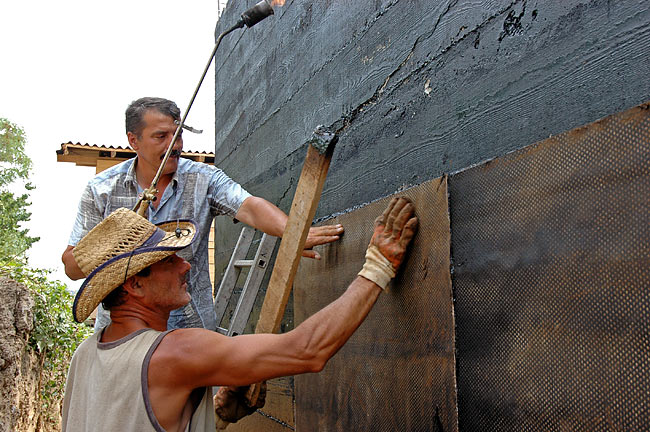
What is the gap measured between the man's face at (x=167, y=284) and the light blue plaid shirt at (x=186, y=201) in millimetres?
862

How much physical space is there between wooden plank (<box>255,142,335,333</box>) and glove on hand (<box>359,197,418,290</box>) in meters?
0.25

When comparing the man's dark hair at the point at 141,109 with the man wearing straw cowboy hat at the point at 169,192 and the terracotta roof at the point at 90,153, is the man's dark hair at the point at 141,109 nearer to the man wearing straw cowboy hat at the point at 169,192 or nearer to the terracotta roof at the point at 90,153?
the man wearing straw cowboy hat at the point at 169,192

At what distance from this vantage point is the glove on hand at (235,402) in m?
2.28

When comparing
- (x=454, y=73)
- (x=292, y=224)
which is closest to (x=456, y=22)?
(x=454, y=73)

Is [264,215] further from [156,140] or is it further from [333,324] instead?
[333,324]

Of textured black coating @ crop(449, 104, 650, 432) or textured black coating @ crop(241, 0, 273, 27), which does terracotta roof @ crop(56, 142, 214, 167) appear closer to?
textured black coating @ crop(241, 0, 273, 27)

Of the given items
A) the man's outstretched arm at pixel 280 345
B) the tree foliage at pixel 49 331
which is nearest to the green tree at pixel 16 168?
the tree foliage at pixel 49 331

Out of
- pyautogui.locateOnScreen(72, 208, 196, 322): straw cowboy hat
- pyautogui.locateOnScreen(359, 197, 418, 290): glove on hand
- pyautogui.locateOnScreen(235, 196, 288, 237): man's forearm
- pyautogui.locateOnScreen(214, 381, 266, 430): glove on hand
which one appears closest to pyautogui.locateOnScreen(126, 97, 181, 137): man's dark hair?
pyautogui.locateOnScreen(235, 196, 288, 237): man's forearm

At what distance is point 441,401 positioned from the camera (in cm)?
175

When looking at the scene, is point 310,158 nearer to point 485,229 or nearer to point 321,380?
point 485,229

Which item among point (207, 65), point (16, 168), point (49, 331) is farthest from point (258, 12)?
point (16, 168)

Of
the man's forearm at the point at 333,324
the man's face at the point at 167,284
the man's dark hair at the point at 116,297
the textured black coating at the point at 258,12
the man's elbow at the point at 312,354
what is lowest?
the man's elbow at the point at 312,354

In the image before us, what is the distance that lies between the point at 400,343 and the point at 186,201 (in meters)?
1.60

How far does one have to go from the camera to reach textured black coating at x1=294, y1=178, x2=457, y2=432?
179cm
